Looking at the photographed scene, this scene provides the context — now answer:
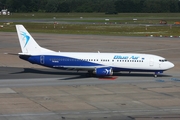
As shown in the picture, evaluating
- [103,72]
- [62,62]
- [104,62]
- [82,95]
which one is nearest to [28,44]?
[62,62]

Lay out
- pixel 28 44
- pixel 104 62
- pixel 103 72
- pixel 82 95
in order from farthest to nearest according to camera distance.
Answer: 1. pixel 28 44
2. pixel 104 62
3. pixel 103 72
4. pixel 82 95

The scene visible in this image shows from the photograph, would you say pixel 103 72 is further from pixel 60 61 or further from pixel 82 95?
pixel 82 95

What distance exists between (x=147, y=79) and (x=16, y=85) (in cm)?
1703

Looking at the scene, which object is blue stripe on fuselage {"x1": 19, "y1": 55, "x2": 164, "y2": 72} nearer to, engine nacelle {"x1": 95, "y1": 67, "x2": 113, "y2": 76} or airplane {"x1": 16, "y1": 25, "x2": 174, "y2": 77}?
airplane {"x1": 16, "y1": 25, "x2": 174, "y2": 77}

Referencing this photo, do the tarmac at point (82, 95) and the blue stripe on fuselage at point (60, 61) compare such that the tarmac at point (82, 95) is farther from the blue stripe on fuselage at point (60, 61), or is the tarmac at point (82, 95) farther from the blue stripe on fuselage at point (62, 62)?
the blue stripe on fuselage at point (60, 61)

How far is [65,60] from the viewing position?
58781 millimetres

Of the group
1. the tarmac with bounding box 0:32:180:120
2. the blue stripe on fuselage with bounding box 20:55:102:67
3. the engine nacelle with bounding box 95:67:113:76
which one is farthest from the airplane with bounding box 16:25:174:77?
the tarmac with bounding box 0:32:180:120

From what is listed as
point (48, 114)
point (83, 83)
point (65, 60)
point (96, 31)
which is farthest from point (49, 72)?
point (96, 31)

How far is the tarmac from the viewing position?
1524 inches

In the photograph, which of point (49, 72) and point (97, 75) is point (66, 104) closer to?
point (97, 75)

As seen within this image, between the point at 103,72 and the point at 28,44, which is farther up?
the point at 28,44

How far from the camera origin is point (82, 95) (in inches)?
1857

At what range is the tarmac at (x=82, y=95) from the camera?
38.7 metres

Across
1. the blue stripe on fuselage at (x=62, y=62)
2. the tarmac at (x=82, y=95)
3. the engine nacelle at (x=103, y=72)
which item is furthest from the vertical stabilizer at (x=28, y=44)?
the engine nacelle at (x=103, y=72)
